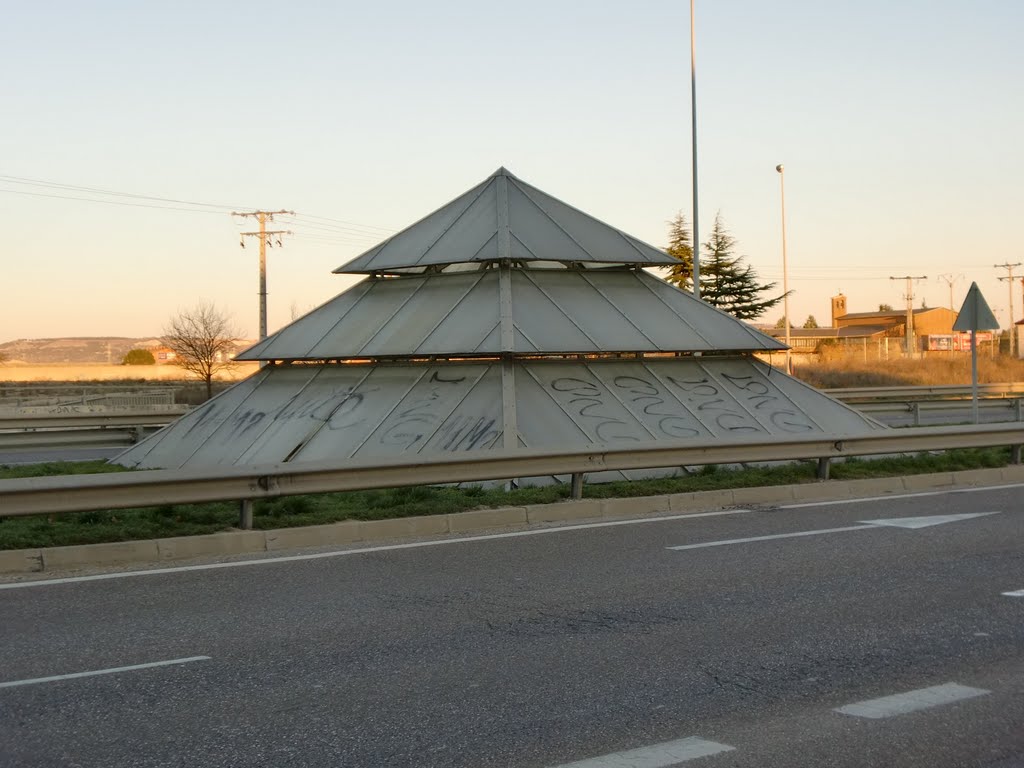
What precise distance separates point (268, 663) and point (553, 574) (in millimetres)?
3298

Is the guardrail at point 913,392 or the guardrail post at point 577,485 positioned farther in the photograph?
the guardrail at point 913,392

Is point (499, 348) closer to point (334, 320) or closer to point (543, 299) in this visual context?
point (543, 299)

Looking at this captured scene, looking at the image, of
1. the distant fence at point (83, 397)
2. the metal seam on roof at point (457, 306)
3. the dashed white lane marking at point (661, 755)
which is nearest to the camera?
the dashed white lane marking at point (661, 755)

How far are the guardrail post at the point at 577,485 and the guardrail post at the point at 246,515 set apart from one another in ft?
13.0

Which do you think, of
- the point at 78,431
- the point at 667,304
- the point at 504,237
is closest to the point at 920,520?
the point at 667,304

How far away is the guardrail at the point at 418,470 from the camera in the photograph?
1010cm

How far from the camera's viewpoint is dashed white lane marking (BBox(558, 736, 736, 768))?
4.89 metres

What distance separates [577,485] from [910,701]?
7.49 m

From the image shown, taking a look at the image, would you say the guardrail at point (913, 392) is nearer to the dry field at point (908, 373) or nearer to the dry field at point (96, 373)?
the dry field at point (908, 373)

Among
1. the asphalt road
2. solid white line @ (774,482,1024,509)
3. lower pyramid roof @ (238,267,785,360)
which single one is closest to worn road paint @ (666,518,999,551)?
the asphalt road

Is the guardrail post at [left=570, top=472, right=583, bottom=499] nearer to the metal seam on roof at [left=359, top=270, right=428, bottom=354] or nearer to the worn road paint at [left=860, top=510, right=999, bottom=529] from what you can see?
the worn road paint at [left=860, top=510, right=999, bottom=529]

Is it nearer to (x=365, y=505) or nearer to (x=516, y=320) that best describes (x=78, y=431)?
(x=516, y=320)

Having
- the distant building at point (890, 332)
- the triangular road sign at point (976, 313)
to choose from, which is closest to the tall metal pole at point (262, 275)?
the triangular road sign at point (976, 313)

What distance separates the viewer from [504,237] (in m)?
19.7
